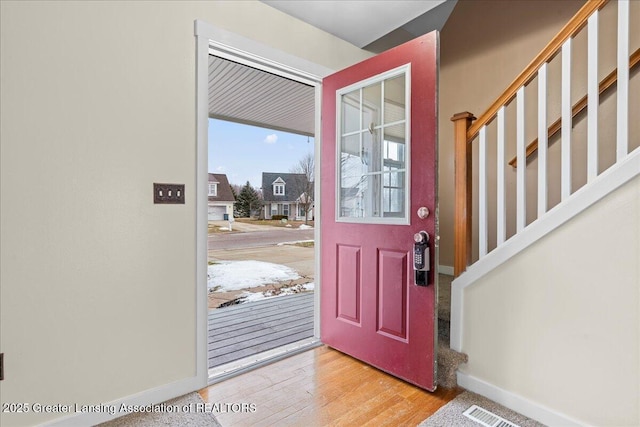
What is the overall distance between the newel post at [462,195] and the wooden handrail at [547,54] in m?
0.05

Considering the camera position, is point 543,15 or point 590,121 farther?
point 543,15

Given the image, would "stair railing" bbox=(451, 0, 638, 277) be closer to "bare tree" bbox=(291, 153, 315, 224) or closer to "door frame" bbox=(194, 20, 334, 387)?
"door frame" bbox=(194, 20, 334, 387)

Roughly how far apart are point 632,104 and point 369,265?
2.11m

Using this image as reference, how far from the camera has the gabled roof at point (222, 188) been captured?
19.9ft

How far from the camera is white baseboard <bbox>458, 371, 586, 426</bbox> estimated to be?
1.51 meters

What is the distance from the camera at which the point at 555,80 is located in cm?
266

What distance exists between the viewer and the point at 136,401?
5.46 ft

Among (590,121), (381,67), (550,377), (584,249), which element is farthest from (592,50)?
(550,377)

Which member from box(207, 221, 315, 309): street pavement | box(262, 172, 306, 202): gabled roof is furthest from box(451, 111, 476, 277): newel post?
box(262, 172, 306, 202): gabled roof

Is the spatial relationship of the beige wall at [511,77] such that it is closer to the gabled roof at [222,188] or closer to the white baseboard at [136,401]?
the white baseboard at [136,401]

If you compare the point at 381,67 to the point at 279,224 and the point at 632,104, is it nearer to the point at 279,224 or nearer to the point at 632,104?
the point at 632,104

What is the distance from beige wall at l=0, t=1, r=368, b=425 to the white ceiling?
0.56 meters

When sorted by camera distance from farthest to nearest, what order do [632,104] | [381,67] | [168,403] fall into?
[632,104], [381,67], [168,403]

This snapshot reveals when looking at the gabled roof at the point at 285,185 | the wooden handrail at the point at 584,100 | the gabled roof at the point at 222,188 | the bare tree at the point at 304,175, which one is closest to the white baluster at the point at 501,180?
the wooden handrail at the point at 584,100
